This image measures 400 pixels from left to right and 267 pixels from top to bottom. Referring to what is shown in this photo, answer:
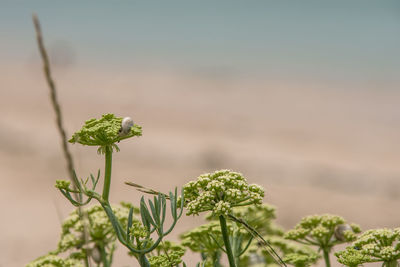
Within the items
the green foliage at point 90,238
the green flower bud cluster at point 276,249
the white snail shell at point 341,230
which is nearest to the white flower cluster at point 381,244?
the white snail shell at point 341,230

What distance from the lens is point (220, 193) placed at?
3.07 m

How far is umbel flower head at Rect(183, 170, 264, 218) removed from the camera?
2965 millimetres

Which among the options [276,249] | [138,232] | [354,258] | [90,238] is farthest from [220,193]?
[276,249]

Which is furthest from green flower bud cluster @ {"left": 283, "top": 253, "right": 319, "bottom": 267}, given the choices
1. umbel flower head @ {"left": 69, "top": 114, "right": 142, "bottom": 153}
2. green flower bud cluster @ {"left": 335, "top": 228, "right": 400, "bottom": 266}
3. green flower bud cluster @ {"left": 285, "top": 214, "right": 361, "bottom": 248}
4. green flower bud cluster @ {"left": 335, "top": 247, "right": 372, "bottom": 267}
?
umbel flower head @ {"left": 69, "top": 114, "right": 142, "bottom": 153}

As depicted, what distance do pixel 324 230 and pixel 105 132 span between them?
1782 millimetres

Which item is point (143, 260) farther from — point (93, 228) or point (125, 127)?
point (93, 228)

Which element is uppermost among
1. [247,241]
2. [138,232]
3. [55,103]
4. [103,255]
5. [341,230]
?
[247,241]

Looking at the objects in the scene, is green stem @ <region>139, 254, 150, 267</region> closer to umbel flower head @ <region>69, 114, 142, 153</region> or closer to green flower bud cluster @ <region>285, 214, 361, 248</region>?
umbel flower head @ <region>69, 114, 142, 153</region>

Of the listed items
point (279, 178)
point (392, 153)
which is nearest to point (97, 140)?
point (279, 178)

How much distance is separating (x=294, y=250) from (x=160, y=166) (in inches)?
759

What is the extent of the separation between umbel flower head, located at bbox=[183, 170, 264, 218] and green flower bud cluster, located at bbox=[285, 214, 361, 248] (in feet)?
3.30

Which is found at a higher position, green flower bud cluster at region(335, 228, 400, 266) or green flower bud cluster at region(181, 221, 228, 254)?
green flower bud cluster at region(181, 221, 228, 254)

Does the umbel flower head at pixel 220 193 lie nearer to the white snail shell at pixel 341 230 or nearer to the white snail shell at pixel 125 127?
the white snail shell at pixel 125 127

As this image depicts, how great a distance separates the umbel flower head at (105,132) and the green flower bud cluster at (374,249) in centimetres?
129
